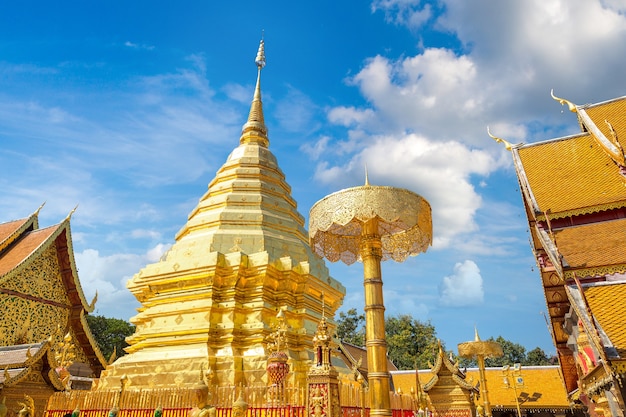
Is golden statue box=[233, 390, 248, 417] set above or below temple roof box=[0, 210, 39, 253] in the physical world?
below

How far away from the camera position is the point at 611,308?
6.37m

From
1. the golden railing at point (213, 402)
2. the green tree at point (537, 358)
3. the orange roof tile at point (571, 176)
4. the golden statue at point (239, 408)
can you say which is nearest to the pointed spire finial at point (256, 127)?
the orange roof tile at point (571, 176)

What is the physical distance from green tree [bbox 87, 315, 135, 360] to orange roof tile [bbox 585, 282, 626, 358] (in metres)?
31.7

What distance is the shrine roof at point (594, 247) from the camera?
7.35m

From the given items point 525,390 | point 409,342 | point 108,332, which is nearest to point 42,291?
point 525,390

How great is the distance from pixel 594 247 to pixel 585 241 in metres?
0.40

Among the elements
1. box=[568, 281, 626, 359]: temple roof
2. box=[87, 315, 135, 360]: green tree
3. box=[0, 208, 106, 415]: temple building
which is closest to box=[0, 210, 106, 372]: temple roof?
box=[0, 208, 106, 415]: temple building

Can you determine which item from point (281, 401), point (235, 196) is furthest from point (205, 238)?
point (281, 401)

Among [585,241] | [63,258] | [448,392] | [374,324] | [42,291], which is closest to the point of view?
[374,324]

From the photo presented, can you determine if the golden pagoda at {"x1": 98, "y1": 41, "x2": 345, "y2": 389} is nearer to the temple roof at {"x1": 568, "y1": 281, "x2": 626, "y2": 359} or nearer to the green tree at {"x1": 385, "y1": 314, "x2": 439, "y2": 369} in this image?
the temple roof at {"x1": 568, "y1": 281, "x2": 626, "y2": 359}

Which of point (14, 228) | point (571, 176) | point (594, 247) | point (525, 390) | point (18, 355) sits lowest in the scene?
point (18, 355)

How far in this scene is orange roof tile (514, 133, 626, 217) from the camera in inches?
376

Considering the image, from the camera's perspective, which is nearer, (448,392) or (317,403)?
(317,403)

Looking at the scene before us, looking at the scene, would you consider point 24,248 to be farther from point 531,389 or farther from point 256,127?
point 531,389
